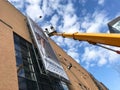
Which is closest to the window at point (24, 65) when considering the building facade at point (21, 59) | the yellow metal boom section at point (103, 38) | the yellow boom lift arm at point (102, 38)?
the building facade at point (21, 59)

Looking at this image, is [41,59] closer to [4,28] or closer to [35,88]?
[35,88]

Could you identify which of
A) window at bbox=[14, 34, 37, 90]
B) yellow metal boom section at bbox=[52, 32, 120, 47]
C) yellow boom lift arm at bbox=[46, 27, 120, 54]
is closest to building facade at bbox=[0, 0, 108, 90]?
window at bbox=[14, 34, 37, 90]

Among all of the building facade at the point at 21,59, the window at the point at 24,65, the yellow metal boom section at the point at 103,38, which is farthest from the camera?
the window at the point at 24,65

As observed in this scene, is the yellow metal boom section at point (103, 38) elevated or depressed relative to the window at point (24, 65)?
elevated

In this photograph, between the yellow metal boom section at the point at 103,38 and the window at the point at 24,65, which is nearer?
the yellow metal boom section at the point at 103,38

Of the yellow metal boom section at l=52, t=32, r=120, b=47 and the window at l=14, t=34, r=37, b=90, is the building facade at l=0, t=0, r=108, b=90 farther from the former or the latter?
the yellow metal boom section at l=52, t=32, r=120, b=47

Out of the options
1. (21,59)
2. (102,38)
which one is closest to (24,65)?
(21,59)

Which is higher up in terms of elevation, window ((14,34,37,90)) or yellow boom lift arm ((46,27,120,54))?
yellow boom lift arm ((46,27,120,54))

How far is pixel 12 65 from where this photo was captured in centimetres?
1323

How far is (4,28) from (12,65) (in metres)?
2.94

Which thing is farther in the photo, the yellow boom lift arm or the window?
the window

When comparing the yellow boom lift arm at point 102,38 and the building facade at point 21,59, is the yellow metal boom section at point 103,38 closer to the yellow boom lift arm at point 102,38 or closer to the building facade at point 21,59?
the yellow boom lift arm at point 102,38

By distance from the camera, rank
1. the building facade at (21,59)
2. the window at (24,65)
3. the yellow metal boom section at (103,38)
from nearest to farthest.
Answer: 1. the yellow metal boom section at (103,38)
2. the building facade at (21,59)
3. the window at (24,65)

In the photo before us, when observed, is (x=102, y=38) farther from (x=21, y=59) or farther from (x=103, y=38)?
(x=21, y=59)
